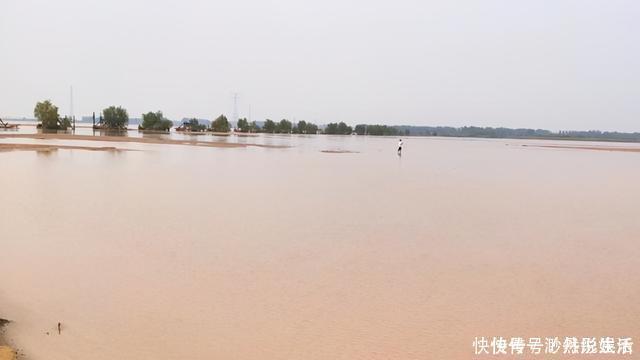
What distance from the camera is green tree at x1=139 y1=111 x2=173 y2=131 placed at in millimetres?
119713

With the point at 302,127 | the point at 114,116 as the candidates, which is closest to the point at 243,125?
the point at 302,127

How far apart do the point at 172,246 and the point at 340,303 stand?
4885 mm

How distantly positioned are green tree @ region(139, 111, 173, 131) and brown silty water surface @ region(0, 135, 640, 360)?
10533cm

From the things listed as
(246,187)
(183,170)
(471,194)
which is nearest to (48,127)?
(183,170)

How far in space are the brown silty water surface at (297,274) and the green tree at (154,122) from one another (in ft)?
346

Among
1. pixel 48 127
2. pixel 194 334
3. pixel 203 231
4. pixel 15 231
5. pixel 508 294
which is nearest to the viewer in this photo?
pixel 194 334

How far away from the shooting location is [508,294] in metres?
8.89

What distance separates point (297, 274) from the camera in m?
9.63

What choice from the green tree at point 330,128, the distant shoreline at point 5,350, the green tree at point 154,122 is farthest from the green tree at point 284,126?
the distant shoreline at point 5,350

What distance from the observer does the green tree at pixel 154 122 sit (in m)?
120

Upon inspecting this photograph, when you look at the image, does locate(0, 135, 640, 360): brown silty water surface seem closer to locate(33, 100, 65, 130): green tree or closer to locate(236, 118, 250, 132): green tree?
locate(33, 100, 65, 130): green tree

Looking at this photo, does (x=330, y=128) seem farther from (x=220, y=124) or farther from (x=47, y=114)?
(x=47, y=114)

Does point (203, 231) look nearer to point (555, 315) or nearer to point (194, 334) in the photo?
point (194, 334)

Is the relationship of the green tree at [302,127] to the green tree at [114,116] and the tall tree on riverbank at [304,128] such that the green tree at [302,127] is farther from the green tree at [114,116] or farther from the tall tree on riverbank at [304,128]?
the green tree at [114,116]
